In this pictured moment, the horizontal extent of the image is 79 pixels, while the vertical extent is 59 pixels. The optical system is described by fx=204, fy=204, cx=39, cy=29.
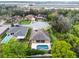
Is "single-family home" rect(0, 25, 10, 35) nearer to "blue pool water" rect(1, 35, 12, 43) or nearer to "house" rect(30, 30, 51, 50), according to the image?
"blue pool water" rect(1, 35, 12, 43)

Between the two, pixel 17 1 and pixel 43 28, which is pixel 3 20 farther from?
pixel 43 28

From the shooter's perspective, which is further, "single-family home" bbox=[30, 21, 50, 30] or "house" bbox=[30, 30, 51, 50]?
"single-family home" bbox=[30, 21, 50, 30]

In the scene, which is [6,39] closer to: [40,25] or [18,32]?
[18,32]

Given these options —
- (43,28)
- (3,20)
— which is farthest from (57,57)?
(3,20)

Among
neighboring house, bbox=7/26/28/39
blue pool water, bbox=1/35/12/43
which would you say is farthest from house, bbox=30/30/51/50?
blue pool water, bbox=1/35/12/43

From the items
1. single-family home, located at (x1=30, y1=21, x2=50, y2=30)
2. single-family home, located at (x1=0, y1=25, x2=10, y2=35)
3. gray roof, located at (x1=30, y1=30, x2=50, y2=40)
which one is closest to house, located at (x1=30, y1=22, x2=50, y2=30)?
single-family home, located at (x1=30, y1=21, x2=50, y2=30)

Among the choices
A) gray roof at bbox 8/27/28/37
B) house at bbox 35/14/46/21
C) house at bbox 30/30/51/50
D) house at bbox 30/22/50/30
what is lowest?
house at bbox 30/30/51/50

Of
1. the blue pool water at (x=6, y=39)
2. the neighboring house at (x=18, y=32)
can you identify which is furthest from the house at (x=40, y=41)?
the blue pool water at (x=6, y=39)

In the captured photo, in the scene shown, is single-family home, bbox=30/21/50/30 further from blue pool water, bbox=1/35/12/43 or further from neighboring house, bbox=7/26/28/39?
blue pool water, bbox=1/35/12/43

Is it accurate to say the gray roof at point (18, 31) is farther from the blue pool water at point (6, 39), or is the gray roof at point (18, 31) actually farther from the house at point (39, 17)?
the house at point (39, 17)

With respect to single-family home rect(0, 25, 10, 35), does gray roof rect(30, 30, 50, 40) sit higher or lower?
lower
